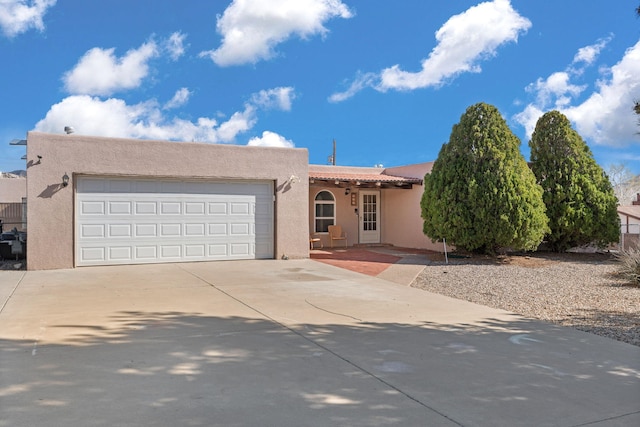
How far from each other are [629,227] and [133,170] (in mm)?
18688

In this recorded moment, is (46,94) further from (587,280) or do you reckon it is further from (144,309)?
(587,280)

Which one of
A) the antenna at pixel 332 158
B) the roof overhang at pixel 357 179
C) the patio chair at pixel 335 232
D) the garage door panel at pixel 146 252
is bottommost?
the garage door panel at pixel 146 252

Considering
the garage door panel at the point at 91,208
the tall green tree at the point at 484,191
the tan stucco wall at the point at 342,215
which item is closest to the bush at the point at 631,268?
the tall green tree at the point at 484,191

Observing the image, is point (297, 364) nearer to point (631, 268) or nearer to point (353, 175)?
A: point (631, 268)

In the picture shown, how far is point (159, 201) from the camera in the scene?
12.8m

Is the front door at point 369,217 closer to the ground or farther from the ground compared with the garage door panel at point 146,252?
farther from the ground

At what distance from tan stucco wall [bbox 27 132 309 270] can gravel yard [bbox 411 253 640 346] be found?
14.5 ft

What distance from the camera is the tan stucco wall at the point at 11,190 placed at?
27438 millimetres

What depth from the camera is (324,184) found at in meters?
18.4

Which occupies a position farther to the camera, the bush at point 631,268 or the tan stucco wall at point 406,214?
the tan stucco wall at point 406,214

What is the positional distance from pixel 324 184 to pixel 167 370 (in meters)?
14.4

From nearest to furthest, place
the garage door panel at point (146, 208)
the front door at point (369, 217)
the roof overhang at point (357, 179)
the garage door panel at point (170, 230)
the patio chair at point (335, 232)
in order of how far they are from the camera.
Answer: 1. the garage door panel at point (146, 208)
2. the garage door panel at point (170, 230)
3. the roof overhang at point (357, 179)
4. the patio chair at point (335, 232)
5. the front door at point (369, 217)

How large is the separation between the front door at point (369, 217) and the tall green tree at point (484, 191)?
5.13 meters

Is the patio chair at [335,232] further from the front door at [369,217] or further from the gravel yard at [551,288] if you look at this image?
A: the gravel yard at [551,288]
